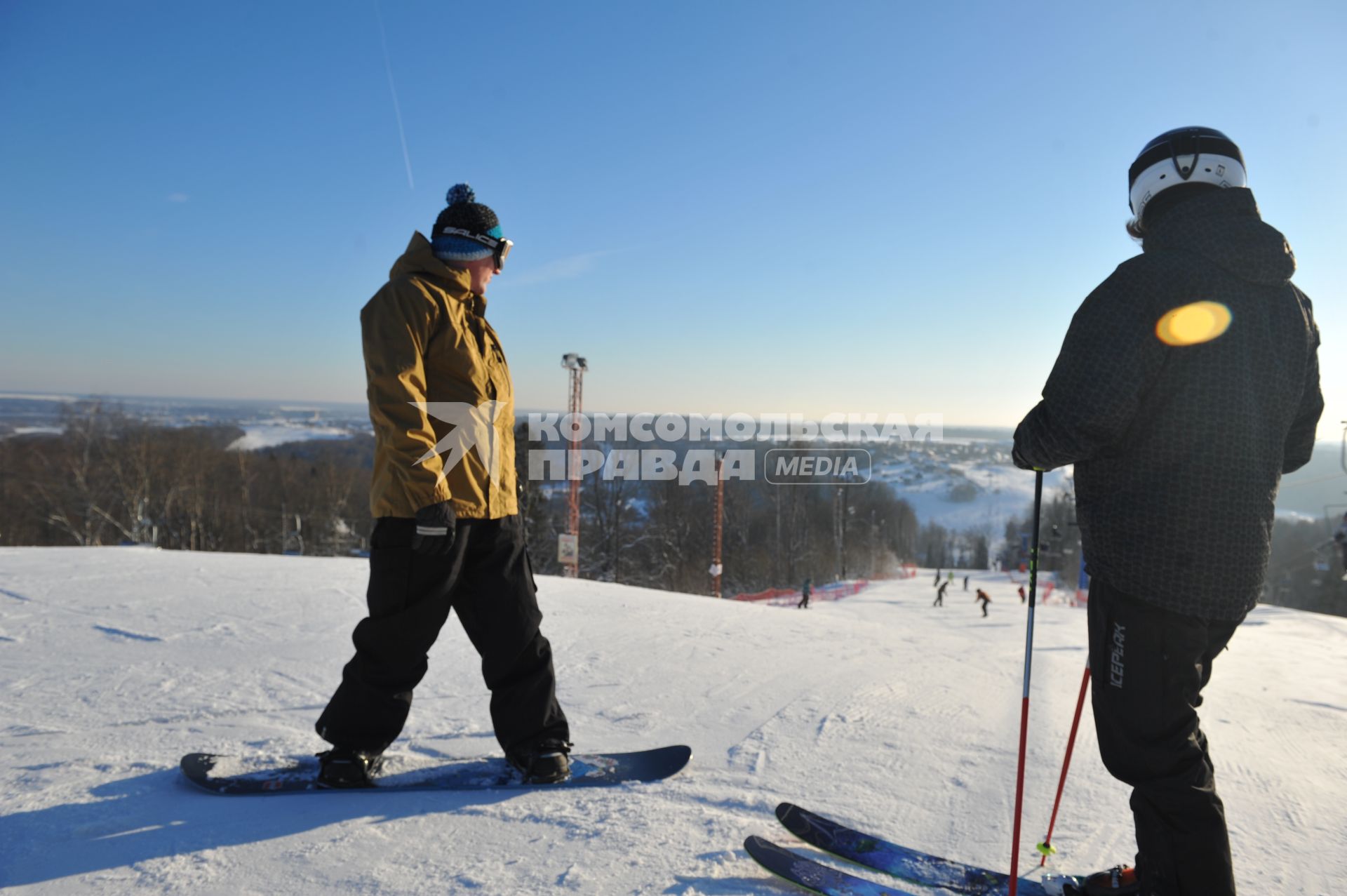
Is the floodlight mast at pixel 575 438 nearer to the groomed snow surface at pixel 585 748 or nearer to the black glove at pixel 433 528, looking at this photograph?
the groomed snow surface at pixel 585 748

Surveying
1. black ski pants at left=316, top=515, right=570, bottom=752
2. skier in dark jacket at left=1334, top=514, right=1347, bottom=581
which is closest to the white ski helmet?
black ski pants at left=316, top=515, right=570, bottom=752

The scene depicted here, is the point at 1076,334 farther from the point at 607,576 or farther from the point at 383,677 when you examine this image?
the point at 607,576

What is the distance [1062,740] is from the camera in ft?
8.33

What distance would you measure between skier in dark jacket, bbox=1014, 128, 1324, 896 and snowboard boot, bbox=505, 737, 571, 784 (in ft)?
4.48

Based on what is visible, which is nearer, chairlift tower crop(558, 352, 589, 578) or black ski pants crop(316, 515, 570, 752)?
black ski pants crop(316, 515, 570, 752)

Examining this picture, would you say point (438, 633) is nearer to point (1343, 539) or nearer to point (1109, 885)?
point (1109, 885)

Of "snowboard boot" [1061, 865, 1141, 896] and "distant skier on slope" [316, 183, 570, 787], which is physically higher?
"distant skier on slope" [316, 183, 570, 787]

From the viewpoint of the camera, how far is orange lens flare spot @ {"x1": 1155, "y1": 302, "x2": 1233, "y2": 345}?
134 cm

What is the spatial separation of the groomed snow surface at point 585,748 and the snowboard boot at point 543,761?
108 mm

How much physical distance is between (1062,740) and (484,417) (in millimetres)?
2374

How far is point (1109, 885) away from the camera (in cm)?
149
